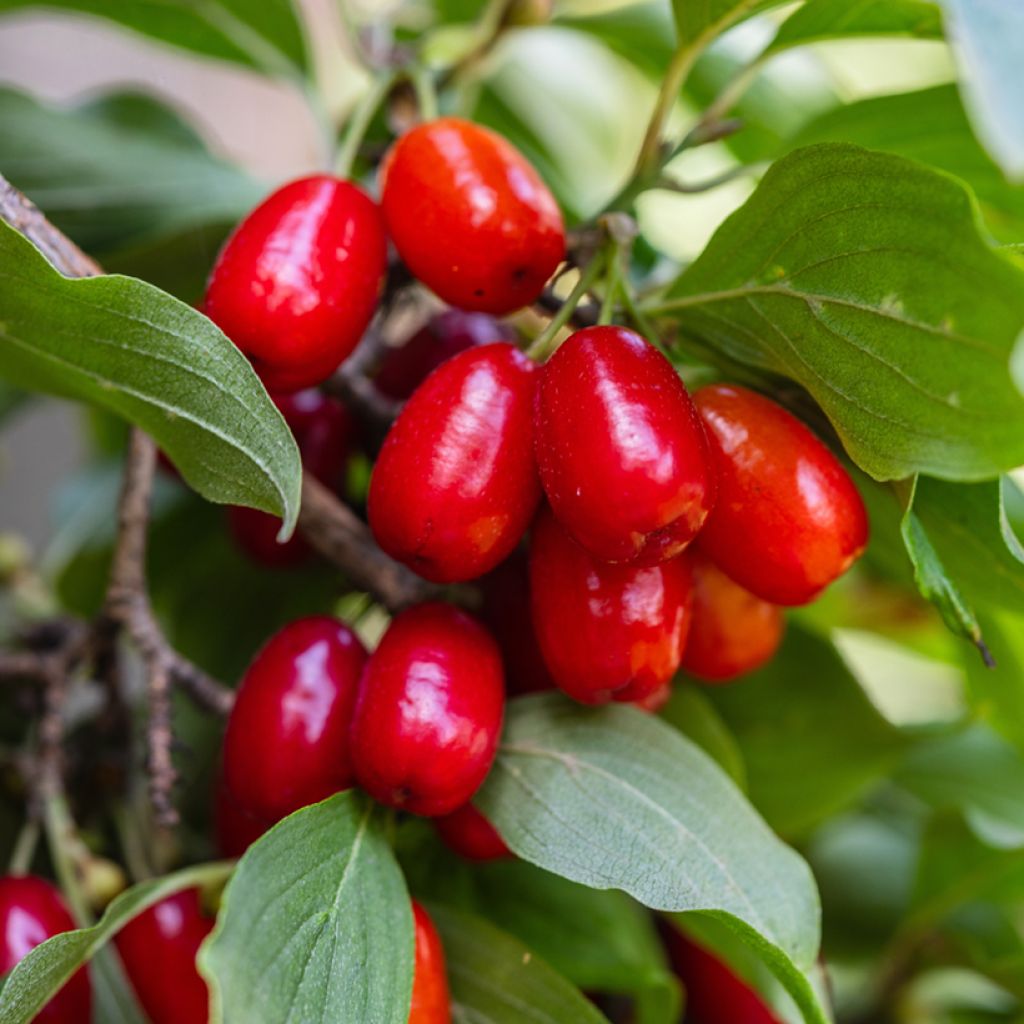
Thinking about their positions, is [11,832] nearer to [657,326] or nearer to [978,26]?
[657,326]

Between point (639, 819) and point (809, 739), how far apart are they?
0.22 m

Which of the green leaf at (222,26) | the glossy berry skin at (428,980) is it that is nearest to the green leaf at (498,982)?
the glossy berry skin at (428,980)

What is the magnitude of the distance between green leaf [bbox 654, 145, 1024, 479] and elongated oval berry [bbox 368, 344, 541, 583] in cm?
9

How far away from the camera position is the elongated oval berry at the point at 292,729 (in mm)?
413

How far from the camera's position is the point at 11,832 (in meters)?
0.59

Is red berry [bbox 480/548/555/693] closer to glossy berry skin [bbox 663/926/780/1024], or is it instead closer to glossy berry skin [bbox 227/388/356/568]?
glossy berry skin [bbox 227/388/356/568]

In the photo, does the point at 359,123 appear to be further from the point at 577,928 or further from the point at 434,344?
the point at 577,928

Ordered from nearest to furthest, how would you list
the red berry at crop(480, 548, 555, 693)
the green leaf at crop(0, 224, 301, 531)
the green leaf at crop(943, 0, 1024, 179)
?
the green leaf at crop(943, 0, 1024, 179)
the green leaf at crop(0, 224, 301, 531)
the red berry at crop(480, 548, 555, 693)

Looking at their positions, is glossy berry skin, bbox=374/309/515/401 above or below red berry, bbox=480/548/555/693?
above

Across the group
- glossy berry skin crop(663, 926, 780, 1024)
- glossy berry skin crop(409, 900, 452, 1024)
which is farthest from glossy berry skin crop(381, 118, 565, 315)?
glossy berry skin crop(663, 926, 780, 1024)

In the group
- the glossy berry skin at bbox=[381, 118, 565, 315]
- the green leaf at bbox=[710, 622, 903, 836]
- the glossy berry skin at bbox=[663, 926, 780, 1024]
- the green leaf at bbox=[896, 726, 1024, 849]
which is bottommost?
the glossy berry skin at bbox=[663, 926, 780, 1024]

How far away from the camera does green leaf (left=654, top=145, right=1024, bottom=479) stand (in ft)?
1.03

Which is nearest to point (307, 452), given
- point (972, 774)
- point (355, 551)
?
point (355, 551)

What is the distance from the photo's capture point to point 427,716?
1.24 ft
